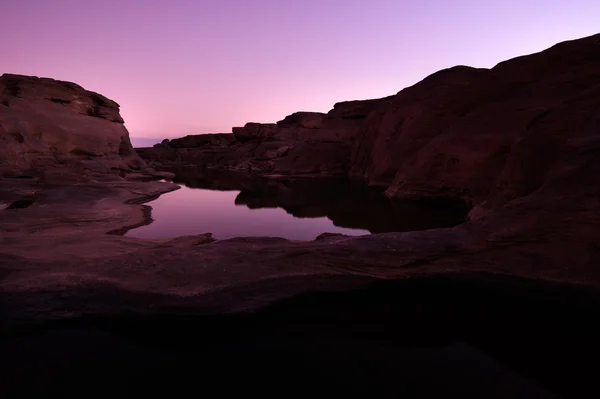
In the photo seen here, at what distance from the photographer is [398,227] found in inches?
406

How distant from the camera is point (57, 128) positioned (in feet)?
82.5

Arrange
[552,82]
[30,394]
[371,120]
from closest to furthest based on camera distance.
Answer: [30,394] → [552,82] → [371,120]

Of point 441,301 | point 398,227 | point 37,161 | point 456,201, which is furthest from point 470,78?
point 37,161

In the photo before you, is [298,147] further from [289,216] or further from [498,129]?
[498,129]

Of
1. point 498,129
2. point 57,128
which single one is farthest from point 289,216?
point 57,128

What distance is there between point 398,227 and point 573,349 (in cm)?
716

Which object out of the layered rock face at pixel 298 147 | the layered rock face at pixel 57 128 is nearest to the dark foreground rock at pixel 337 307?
the layered rock face at pixel 57 128

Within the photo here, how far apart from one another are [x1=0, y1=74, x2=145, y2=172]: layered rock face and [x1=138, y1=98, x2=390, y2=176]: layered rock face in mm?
14583

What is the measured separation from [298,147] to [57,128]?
20.7 metres

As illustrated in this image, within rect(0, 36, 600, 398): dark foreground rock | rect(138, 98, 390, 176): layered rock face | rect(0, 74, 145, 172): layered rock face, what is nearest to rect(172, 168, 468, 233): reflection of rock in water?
rect(0, 36, 600, 398): dark foreground rock

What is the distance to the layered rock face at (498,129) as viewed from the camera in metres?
7.38

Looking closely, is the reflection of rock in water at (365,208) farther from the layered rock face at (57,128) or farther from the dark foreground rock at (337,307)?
the layered rock face at (57,128)

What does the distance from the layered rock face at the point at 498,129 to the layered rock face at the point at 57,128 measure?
1962 centimetres

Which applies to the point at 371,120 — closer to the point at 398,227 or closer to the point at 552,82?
the point at 552,82
